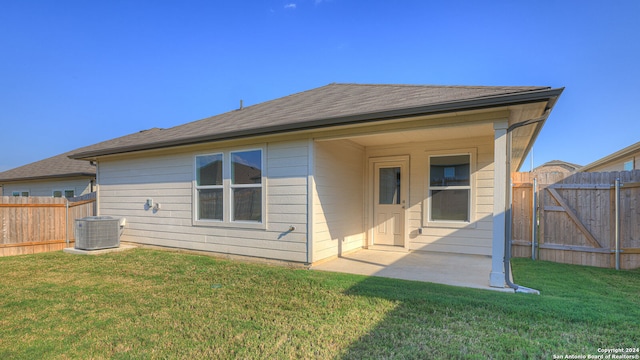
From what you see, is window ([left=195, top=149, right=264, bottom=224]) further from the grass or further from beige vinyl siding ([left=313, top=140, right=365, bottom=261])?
the grass

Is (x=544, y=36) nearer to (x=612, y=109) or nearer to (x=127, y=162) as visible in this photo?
(x=612, y=109)

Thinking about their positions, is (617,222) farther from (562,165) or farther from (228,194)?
(562,165)

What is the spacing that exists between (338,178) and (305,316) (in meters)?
3.51

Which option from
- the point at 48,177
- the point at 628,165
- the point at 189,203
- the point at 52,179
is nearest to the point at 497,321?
the point at 189,203

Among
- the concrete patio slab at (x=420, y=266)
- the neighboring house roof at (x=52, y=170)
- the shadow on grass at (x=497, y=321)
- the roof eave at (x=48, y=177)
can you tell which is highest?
the neighboring house roof at (x=52, y=170)

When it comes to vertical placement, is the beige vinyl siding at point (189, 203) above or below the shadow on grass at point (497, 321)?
above

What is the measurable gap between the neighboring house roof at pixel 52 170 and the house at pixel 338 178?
22.7 ft

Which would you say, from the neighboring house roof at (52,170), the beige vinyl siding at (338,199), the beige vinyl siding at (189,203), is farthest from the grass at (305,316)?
the neighboring house roof at (52,170)

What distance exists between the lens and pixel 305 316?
10.7ft

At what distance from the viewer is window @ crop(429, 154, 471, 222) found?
6.39m

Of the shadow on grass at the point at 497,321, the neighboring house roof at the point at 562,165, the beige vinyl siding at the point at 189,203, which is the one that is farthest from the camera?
the neighboring house roof at the point at 562,165

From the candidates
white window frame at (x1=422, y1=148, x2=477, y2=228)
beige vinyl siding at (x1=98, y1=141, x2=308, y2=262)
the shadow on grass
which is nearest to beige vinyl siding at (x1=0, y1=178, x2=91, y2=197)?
beige vinyl siding at (x1=98, y1=141, x2=308, y2=262)

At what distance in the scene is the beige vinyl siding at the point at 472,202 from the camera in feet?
20.3

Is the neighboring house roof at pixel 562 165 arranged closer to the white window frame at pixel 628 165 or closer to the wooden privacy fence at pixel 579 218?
the white window frame at pixel 628 165
